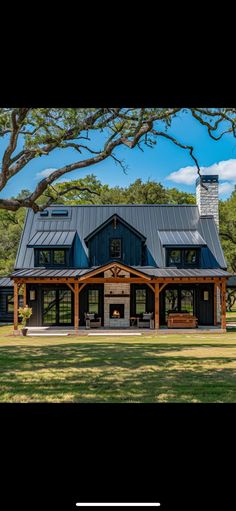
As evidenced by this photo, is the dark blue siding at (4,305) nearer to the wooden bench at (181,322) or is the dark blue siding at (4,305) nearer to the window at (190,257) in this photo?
the wooden bench at (181,322)

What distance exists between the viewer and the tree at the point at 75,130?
25.3ft

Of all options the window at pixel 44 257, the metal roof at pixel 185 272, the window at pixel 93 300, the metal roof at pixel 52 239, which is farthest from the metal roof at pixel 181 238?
the window at pixel 44 257

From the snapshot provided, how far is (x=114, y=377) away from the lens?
6812 millimetres

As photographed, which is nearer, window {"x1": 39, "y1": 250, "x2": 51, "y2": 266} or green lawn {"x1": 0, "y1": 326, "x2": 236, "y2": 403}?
green lawn {"x1": 0, "y1": 326, "x2": 236, "y2": 403}

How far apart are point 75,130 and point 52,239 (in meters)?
10.8

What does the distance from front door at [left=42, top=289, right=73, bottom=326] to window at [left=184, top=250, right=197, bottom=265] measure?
5.02 m

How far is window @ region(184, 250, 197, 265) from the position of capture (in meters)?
18.5

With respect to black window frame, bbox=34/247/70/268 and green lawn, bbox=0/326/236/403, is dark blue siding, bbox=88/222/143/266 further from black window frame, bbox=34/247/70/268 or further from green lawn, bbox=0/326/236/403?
green lawn, bbox=0/326/236/403

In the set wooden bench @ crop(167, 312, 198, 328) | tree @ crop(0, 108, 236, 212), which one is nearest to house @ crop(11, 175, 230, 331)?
wooden bench @ crop(167, 312, 198, 328)

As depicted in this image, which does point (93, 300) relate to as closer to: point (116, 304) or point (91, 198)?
point (116, 304)

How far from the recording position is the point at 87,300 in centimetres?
1830
